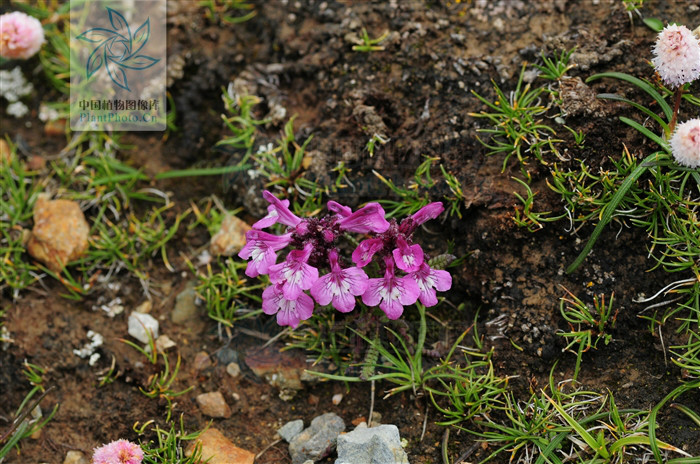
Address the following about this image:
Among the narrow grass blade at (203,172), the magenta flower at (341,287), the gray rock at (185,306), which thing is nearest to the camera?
the magenta flower at (341,287)

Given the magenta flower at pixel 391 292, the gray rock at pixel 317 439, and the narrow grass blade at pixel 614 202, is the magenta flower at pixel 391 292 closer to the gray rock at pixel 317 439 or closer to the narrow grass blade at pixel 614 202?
the gray rock at pixel 317 439

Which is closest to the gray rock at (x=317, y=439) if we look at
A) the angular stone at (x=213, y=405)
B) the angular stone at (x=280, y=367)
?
the angular stone at (x=280, y=367)

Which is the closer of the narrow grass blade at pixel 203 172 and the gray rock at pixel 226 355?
the gray rock at pixel 226 355

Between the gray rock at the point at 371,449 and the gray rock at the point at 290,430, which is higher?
the gray rock at the point at 371,449

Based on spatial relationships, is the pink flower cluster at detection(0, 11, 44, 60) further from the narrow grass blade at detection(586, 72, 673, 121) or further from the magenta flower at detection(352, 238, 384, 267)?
the narrow grass blade at detection(586, 72, 673, 121)

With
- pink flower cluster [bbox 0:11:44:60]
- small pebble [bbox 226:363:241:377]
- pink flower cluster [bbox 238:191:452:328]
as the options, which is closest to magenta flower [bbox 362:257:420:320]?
pink flower cluster [bbox 238:191:452:328]
